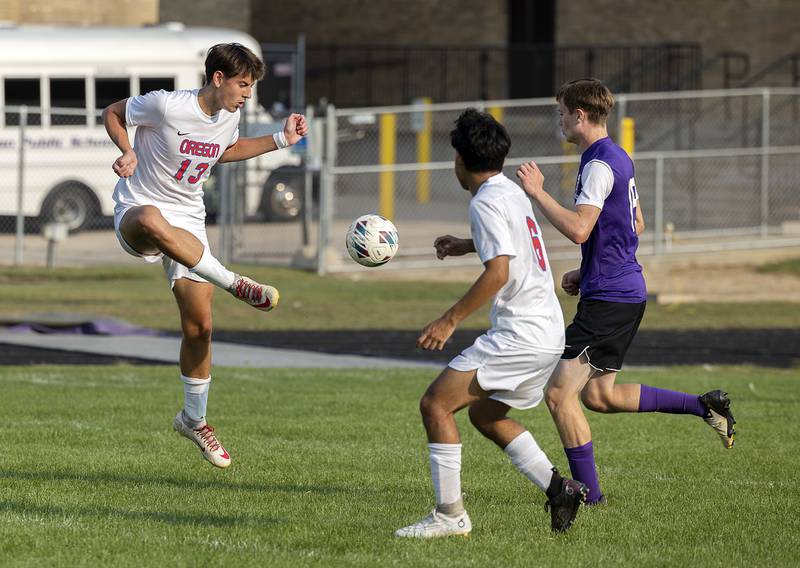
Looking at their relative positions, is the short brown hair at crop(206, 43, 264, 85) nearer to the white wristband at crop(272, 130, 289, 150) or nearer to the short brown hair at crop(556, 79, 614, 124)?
the white wristband at crop(272, 130, 289, 150)

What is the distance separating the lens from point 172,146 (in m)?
7.66

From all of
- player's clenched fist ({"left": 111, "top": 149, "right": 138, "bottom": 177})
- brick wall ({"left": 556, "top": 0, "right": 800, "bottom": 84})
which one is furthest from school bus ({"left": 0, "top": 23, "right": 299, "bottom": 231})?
player's clenched fist ({"left": 111, "top": 149, "right": 138, "bottom": 177})

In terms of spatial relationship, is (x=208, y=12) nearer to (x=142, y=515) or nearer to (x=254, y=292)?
(x=254, y=292)

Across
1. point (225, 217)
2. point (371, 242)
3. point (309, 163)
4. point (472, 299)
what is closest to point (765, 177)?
point (309, 163)

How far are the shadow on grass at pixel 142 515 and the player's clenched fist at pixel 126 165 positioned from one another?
5.46ft

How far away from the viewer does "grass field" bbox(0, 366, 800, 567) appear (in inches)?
241

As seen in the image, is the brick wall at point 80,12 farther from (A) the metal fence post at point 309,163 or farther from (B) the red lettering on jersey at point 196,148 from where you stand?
(B) the red lettering on jersey at point 196,148

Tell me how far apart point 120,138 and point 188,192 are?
488 mm

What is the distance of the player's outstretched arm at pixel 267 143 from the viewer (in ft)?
26.1

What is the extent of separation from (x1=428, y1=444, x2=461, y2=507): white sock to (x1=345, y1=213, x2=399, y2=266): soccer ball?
1.18 metres

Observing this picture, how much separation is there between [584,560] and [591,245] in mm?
1723

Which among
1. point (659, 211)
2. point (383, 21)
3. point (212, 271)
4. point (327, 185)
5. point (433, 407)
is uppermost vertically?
point (383, 21)

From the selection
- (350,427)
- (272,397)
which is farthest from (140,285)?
(350,427)

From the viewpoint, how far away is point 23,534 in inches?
247
